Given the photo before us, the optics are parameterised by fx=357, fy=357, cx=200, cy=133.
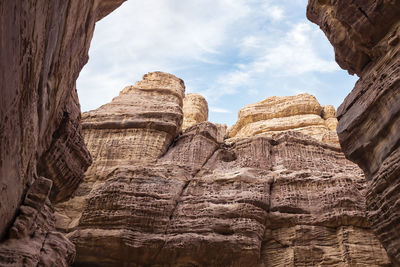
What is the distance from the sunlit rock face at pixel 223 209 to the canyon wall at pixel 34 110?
3714 millimetres

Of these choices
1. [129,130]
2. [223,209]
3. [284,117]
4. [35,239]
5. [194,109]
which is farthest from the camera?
[194,109]

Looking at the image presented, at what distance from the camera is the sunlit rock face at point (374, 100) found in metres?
6.69

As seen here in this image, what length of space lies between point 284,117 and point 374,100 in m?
19.1

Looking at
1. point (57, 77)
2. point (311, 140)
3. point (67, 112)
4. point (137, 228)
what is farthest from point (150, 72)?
point (57, 77)

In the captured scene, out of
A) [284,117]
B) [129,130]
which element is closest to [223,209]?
[129,130]

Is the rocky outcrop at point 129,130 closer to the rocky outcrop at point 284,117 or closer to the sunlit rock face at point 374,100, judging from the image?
the rocky outcrop at point 284,117

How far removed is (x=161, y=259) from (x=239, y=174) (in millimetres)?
4317

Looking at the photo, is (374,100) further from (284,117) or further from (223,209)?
(284,117)

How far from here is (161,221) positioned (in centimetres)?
1241

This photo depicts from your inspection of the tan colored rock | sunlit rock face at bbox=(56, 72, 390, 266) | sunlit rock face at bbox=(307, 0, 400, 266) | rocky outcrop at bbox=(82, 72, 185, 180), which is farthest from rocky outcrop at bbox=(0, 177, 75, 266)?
the tan colored rock

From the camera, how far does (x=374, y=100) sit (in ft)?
24.8

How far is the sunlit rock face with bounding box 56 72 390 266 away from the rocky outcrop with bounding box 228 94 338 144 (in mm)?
8749

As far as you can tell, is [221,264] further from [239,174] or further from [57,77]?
[57,77]

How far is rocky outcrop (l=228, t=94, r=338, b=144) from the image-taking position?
2462cm
